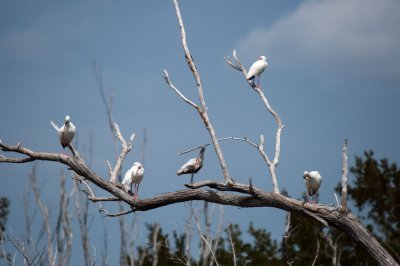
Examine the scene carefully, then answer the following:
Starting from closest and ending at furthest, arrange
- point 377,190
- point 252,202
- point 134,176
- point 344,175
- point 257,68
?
point 344,175, point 252,202, point 134,176, point 257,68, point 377,190

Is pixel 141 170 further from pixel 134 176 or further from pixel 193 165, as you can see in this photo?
pixel 193 165

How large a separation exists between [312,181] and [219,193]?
4.05 ft

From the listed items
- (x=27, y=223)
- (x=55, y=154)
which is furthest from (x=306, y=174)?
(x=27, y=223)

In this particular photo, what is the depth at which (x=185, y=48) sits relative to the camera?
7695 millimetres

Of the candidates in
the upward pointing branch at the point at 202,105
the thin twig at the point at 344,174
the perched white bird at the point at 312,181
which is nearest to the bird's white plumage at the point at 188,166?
the upward pointing branch at the point at 202,105

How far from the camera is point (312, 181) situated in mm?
7488

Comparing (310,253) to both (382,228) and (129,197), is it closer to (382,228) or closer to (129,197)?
(382,228)

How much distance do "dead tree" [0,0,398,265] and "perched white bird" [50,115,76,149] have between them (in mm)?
727

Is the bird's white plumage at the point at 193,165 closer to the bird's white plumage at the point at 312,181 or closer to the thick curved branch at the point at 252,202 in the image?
the thick curved branch at the point at 252,202

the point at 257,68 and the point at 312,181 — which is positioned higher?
the point at 257,68

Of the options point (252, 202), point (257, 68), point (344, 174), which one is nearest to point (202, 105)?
point (252, 202)

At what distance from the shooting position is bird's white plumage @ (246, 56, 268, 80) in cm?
1008

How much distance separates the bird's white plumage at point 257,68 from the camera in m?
10.1

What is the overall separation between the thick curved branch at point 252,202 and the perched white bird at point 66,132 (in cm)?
93
